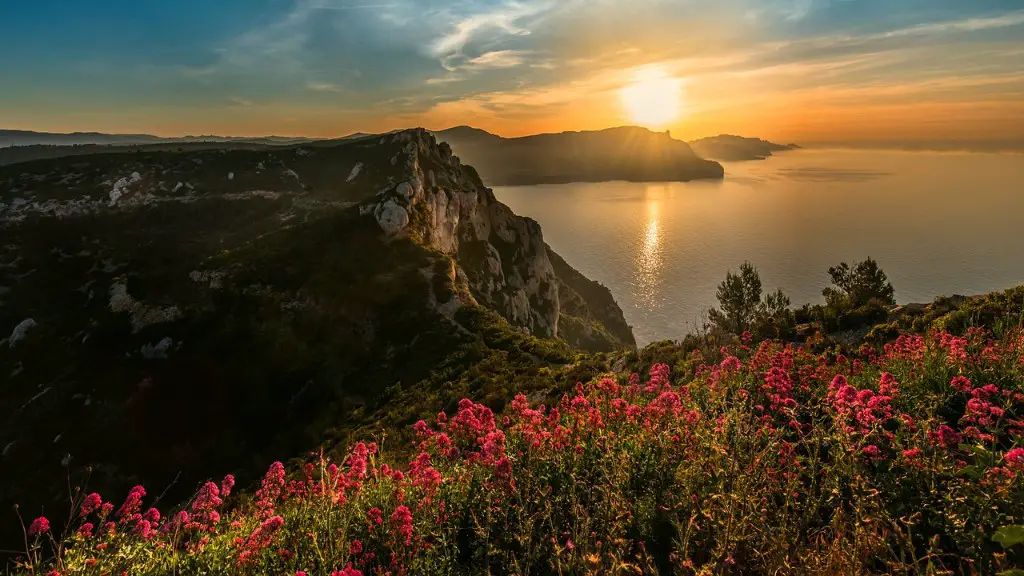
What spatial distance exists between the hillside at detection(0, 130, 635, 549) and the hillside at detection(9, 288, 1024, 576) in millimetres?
4496

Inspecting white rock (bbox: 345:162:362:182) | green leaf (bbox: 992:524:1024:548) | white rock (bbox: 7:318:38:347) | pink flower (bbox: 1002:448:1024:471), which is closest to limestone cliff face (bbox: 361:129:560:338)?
white rock (bbox: 345:162:362:182)

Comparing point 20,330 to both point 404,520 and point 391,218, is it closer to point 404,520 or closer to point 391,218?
point 391,218

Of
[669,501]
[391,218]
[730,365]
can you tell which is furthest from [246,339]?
[669,501]

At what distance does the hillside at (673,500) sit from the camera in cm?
429

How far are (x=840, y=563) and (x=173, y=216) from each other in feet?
360

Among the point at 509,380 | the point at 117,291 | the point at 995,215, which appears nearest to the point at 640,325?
the point at 509,380

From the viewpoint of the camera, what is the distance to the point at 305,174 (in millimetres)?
105438

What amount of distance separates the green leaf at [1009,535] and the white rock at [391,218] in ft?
148

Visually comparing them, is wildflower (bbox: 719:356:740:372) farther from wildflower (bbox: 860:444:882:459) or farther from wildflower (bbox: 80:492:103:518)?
wildflower (bbox: 80:492:103:518)

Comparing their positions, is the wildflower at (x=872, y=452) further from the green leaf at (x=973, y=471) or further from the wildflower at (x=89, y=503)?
the wildflower at (x=89, y=503)

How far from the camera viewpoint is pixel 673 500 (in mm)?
5344

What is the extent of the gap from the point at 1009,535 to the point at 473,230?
219ft

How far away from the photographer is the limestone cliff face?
48.8 metres

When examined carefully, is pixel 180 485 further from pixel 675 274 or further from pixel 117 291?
pixel 675 274
